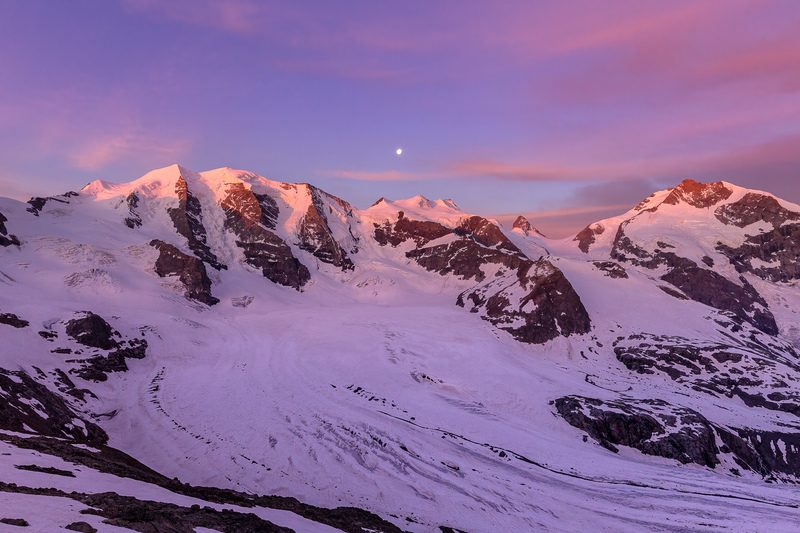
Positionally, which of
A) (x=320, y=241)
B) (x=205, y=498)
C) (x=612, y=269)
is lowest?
(x=205, y=498)

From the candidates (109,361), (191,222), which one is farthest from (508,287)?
(191,222)

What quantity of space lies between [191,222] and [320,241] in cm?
4091

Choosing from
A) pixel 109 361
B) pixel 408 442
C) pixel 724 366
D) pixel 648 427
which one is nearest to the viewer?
pixel 408 442

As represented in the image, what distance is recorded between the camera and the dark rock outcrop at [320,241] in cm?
15138

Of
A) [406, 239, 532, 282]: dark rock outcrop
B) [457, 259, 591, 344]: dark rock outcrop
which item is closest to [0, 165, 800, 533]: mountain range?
[457, 259, 591, 344]: dark rock outcrop

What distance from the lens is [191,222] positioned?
139375 millimetres

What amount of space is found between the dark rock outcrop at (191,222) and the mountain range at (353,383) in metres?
0.97

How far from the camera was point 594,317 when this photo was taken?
108625 mm

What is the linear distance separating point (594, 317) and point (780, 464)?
52.3 meters

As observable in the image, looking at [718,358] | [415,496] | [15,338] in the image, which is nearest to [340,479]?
[415,496]

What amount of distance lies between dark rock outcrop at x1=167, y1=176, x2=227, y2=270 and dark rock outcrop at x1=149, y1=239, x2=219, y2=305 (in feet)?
49.4

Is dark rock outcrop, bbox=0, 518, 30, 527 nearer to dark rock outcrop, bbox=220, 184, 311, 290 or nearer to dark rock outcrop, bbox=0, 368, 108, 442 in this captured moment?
dark rock outcrop, bbox=0, 368, 108, 442

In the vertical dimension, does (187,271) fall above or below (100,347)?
above

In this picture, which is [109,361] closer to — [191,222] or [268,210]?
[191,222]
